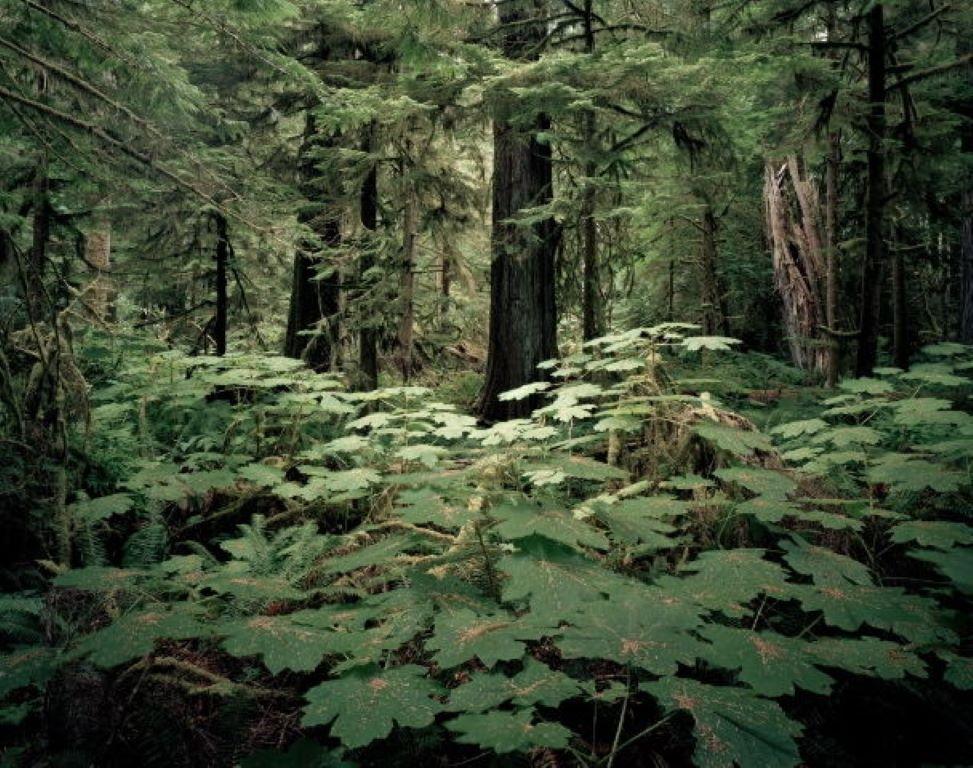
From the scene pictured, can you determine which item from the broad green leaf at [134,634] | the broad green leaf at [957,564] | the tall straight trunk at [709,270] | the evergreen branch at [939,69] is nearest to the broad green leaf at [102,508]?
the broad green leaf at [134,634]

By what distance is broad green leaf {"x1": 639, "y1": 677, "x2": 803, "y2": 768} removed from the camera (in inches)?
51.6

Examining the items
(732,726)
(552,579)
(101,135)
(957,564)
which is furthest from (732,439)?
(101,135)

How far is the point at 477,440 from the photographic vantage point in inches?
230

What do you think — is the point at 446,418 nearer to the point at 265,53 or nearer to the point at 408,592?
the point at 408,592

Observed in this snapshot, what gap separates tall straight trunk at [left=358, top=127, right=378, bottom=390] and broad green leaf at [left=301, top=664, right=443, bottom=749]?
5.81 meters

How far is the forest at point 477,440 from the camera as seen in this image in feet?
5.94

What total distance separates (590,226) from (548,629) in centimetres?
569

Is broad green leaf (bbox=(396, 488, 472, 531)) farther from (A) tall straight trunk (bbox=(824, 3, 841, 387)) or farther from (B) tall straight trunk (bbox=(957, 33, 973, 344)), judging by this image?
(B) tall straight trunk (bbox=(957, 33, 973, 344))

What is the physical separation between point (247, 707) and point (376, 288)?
20.1 ft

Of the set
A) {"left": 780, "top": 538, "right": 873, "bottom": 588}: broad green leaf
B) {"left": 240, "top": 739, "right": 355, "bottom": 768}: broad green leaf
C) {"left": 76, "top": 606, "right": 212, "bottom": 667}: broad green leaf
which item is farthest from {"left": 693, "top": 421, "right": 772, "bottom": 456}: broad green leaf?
{"left": 76, "top": 606, "right": 212, "bottom": 667}: broad green leaf

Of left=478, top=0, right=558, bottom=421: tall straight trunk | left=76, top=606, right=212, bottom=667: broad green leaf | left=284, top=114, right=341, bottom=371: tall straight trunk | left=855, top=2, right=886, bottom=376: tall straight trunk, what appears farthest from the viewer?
left=284, top=114, right=341, bottom=371: tall straight trunk

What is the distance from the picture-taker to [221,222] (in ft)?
25.3

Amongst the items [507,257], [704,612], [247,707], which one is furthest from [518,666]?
[507,257]

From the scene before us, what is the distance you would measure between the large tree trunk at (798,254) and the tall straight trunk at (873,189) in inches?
171
